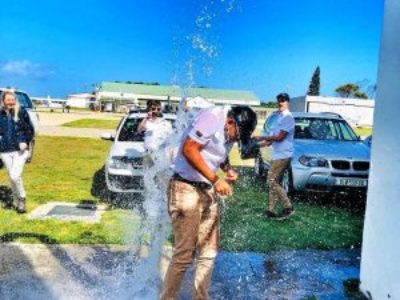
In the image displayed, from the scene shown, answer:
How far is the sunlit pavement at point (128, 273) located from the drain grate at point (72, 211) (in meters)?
1.91

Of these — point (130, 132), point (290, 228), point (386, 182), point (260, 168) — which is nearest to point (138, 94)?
point (260, 168)

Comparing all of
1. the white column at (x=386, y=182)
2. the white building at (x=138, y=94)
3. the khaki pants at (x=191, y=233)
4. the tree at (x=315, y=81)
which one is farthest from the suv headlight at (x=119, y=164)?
the tree at (x=315, y=81)

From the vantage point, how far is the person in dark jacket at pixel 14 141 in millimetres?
8562

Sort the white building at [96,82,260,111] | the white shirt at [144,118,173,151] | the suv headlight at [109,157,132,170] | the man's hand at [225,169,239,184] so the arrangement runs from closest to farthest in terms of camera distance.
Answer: the man's hand at [225,169,239,184] → the white shirt at [144,118,173,151] → the suv headlight at [109,157,132,170] → the white building at [96,82,260,111]

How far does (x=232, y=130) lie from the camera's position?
441 centimetres

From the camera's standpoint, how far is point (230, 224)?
8781mm

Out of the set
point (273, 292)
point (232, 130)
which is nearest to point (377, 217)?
point (273, 292)

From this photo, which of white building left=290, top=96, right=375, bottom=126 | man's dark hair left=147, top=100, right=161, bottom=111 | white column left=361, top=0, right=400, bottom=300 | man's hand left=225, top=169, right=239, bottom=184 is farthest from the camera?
white building left=290, top=96, right=375, bottom=126

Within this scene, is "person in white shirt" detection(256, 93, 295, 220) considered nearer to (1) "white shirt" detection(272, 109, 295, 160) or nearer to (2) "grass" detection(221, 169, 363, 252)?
(1) "white shirt" detection(272, 109, 295, 160)

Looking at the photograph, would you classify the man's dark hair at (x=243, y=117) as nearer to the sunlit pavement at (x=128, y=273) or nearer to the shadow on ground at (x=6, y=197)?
the sunlit pavement at (x=128, y=273)

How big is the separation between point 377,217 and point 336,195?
6.78 m

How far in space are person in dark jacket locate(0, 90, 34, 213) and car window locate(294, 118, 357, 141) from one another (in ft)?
19.2

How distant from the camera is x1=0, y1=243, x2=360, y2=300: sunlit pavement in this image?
549 cm

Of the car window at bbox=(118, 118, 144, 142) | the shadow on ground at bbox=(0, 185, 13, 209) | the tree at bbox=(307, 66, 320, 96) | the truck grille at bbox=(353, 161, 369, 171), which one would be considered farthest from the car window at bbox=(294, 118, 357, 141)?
the tree at bbox=(307, 66, 320, 96)
